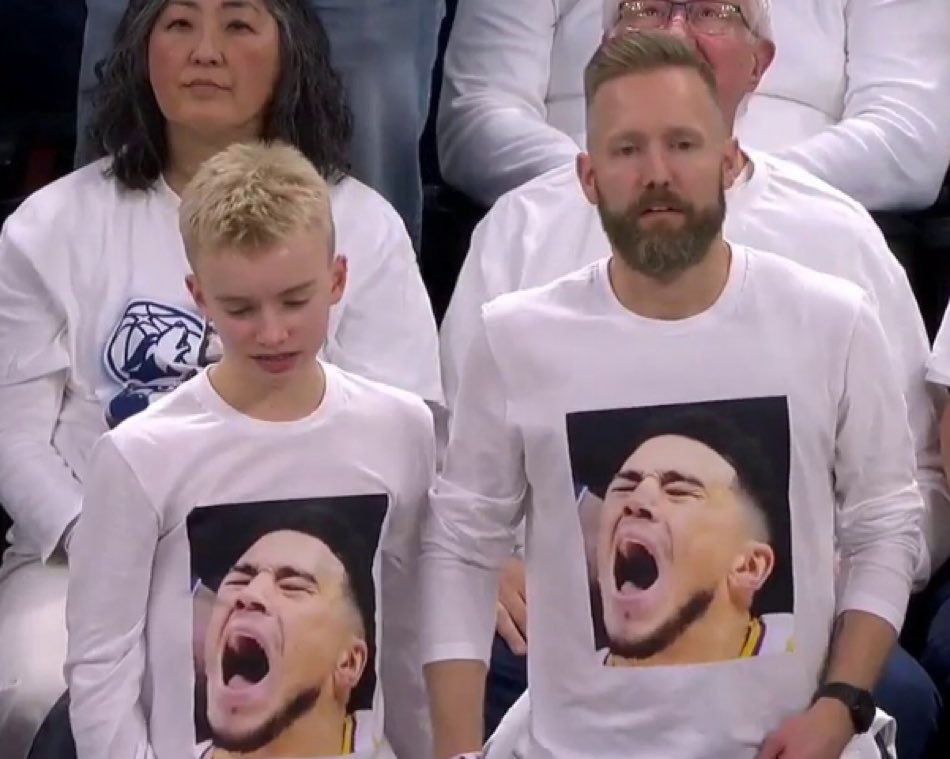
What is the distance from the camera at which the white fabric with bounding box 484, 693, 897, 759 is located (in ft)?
4.68

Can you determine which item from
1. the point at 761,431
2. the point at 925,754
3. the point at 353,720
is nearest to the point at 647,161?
the point at 761,431

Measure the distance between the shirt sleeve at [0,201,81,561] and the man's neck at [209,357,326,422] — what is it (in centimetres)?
38

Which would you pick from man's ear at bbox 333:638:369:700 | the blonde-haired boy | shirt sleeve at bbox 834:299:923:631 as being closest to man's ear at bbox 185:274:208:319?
the blonde-haired boy

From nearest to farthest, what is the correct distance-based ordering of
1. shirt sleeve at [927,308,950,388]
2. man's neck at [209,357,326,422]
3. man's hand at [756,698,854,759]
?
man's hand at [756,698,854,759] → man's neck at [209,357,326,422] → shirt sleeve at [927,308,950,388]

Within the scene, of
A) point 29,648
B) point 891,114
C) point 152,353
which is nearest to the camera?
point 29,648

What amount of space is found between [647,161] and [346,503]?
1.31 feet

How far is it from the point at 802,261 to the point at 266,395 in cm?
69

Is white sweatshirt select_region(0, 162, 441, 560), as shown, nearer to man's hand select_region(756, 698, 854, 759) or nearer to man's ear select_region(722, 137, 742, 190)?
man's ear select_region(722, 137, 742, 190)

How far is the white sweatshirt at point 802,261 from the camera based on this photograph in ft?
6.14

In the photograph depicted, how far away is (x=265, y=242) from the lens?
1.41 meters

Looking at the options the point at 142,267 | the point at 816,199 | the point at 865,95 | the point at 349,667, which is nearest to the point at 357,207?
the point at 142,267

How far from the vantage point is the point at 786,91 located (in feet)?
7.52

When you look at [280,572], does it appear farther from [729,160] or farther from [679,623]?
[729,160]

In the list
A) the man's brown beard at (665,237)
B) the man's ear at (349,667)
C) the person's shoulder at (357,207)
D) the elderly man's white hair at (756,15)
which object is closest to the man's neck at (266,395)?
the man's ear at (349,667)
